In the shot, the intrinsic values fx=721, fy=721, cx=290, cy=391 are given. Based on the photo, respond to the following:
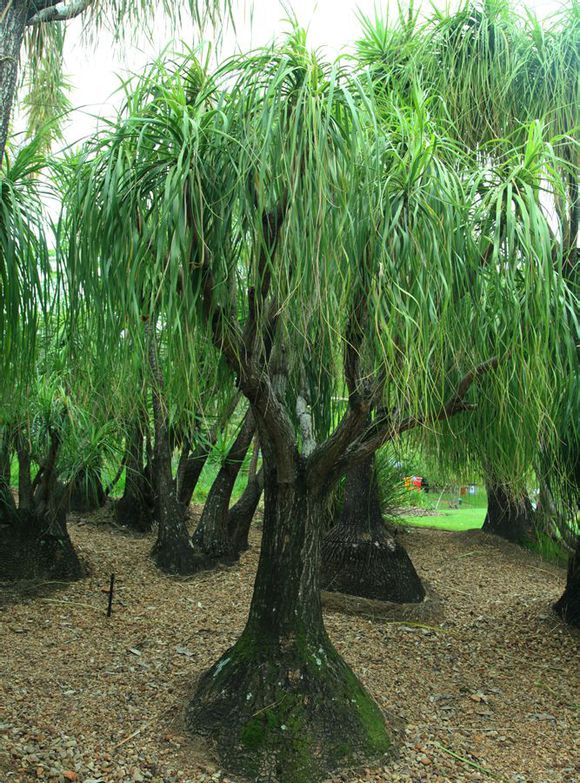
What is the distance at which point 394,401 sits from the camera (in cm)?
274

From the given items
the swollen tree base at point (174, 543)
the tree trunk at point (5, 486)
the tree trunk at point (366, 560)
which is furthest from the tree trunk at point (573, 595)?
the tree trunk at point (5, 486)

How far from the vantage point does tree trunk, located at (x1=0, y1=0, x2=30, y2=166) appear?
1936 millimetres

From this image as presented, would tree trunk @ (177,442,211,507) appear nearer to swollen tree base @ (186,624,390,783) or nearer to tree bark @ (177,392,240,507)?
tree bark @ (177,392,240,507)

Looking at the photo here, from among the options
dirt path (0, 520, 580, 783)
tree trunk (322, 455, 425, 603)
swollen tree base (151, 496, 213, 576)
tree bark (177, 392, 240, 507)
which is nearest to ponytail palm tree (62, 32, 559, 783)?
dirt path (0, 520, 580, 783)

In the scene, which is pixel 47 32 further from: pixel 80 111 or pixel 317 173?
pixel 317 173

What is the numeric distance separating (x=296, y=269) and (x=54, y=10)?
3.50ft

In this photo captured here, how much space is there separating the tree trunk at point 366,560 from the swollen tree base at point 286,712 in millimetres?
1902

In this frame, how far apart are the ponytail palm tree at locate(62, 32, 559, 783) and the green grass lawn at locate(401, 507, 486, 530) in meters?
6.03

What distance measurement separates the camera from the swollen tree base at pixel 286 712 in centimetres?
279

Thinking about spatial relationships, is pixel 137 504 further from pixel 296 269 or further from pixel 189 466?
pixel 296 269

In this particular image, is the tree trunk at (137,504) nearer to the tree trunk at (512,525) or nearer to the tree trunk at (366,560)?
the tree trunk at (366,560)

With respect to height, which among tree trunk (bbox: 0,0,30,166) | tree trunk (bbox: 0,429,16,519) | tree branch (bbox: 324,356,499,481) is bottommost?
tree trunk (bbox: 0,429,16,519)

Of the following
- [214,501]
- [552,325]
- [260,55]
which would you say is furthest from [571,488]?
[260,55]

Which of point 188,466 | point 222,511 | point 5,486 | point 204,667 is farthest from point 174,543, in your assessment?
point 204,667
